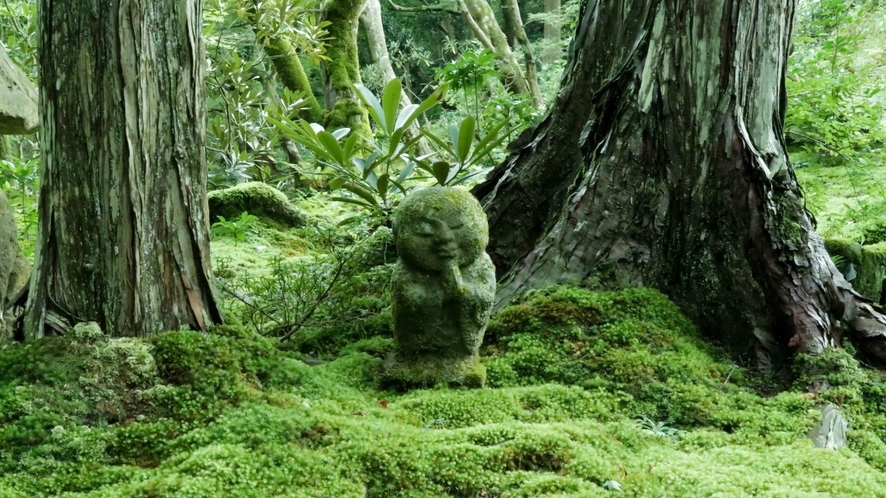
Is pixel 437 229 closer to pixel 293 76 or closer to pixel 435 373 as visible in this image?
pixel 435 373

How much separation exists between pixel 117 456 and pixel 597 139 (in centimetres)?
301

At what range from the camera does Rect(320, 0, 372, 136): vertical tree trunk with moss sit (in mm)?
8789

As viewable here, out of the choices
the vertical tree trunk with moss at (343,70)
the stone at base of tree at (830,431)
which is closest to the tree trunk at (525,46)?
the vertical tree trunk with moss at (343,70)

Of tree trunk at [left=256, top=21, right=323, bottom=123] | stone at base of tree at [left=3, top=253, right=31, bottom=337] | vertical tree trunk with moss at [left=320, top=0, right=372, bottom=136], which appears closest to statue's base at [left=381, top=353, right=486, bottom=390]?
stone at base of tree at [left=3, top=253, right=31, bottom=337]

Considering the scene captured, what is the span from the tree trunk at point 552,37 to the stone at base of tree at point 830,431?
13231 mm

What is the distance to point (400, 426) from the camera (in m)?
2.79

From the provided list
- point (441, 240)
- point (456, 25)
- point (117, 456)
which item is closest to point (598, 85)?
point (441, 240)

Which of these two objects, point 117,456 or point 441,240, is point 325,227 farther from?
point 117,456

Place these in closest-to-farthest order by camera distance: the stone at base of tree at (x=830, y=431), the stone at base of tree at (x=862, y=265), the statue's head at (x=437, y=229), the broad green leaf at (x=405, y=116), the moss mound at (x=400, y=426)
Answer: the moss mound at (x=400, y=426) < the stone at base of tree at (x=830, y=431) < the statue's head at (x=437, y=229) < the broad green leaf at (x=405, y=116) < the stone at base of tree at (x=862, y=265)

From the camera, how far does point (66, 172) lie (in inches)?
110

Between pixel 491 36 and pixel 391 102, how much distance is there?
8.67 metres

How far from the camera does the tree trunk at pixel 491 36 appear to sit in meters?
11.0

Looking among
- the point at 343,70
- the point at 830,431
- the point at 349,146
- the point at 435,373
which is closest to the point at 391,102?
the point at 349,146

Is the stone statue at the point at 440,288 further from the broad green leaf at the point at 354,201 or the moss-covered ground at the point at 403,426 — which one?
the broad green leaf at the point at 354,201
